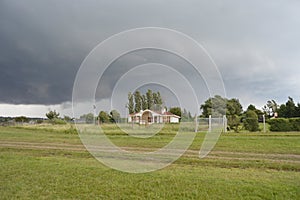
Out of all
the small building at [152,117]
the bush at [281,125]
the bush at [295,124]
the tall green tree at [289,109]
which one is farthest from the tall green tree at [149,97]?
the tall green tree at [289,109]

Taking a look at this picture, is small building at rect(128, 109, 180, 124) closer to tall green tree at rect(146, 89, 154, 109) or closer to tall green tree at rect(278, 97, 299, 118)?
tall green tree at rect(146, 89, 154, 109)

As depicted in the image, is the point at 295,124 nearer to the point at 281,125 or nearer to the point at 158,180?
the point at 281,125

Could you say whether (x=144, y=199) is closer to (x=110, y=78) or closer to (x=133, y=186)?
(x=133, y=186)

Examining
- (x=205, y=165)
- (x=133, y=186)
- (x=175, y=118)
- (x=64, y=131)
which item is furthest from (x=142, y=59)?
(x=64, y=131)

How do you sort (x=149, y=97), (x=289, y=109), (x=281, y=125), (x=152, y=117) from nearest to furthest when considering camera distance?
(x=149, y=97)
(x=152, y=117)
(x=281, y=125)
(x=289, y=109)

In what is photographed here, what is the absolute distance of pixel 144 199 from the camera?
5414mm

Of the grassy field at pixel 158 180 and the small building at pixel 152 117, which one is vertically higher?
the small building at pixel 152 117

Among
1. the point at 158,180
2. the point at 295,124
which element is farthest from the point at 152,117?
the point at 295,124

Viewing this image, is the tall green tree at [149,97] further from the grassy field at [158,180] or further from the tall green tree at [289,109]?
the tall green tree at [289,109]

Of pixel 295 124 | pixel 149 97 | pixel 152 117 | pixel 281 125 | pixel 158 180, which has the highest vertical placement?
pixel 149 97

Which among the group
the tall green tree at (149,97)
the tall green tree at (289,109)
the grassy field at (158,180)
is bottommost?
the grassy field at (158,180)

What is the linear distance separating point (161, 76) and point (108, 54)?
2757 mm

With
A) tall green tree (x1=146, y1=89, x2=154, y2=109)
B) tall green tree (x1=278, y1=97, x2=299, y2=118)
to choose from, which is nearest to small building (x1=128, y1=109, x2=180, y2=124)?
tall green tree (x1=146, y1=89, x2=154, y2=109)

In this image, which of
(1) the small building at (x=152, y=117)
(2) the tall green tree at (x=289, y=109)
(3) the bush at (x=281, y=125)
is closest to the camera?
(1) the small building at (x=152, y=117)
